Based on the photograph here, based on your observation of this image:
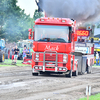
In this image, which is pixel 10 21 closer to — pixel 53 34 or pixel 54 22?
pixel 54 22

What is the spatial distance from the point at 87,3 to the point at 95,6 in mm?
711

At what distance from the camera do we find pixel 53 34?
1566 centimetres

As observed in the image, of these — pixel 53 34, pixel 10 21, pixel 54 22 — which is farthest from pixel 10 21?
pixel 53 34

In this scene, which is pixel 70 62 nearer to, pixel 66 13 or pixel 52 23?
pixel 52 23

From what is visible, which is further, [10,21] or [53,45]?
[10,21]

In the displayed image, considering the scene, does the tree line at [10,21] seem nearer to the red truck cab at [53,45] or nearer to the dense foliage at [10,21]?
the dense foliage at [10,21]

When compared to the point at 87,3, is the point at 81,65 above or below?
below

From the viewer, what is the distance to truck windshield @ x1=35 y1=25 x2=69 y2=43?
51.3 ft

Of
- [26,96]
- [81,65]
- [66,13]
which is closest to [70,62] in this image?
[81,65]

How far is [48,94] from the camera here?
31.5ft

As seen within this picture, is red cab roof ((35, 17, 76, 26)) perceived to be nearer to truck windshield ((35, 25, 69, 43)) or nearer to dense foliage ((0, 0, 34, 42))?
truck windshield ((35, 25, 69, 43))

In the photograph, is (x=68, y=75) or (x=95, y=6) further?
(x=95, y=6)

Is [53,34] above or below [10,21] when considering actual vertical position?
below

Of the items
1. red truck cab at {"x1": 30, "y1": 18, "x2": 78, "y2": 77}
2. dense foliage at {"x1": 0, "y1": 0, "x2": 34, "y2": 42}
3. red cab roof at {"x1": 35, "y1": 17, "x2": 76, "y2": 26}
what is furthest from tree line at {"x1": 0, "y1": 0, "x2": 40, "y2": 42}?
red truck cab at {"x1": 30, "y1": 18, "x2": 78, "y2": 77}
